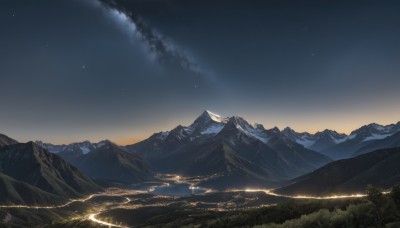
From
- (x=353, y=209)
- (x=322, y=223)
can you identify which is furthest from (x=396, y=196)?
(x=322, y=223)

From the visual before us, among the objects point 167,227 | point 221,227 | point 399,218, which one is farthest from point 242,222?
point 167,227

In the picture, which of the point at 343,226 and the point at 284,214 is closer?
the point at 343,226

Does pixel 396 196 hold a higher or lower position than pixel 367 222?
higher

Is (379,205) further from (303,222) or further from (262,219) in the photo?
(262,219)

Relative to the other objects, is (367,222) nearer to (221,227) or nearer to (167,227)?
(221,227)

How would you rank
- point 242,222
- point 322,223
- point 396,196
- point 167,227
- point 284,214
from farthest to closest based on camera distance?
1. point 167,227
2. point 242,222
3. point 284,214
4. point 396,196
5. point 322,223

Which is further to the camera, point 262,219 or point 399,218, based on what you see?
point 262,219

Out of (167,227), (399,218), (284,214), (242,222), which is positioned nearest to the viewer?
(399,218)

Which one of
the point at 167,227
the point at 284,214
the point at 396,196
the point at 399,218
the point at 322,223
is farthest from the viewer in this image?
the point at 167,227

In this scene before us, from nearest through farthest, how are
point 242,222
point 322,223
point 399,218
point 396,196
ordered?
point 399,218 → point 322,223 → point 396,196 → point 242,222
